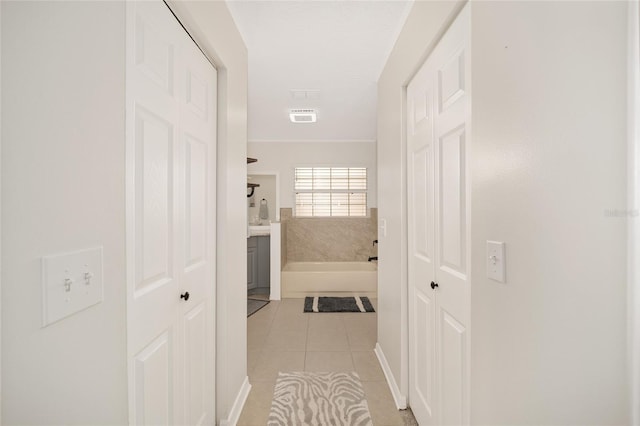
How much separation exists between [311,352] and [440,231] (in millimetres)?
1761

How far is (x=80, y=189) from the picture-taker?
0.66 metres

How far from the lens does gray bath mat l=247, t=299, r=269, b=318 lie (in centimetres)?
370

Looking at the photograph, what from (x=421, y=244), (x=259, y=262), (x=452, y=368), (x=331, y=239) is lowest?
(x=259, y=262)

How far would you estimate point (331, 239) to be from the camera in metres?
5.31

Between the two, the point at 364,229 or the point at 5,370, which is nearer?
the point at 5,370

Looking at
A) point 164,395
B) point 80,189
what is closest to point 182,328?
point 164,395

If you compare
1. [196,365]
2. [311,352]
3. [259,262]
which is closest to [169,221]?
[196,365]

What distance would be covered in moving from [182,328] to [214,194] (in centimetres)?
67

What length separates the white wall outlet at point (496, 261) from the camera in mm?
878

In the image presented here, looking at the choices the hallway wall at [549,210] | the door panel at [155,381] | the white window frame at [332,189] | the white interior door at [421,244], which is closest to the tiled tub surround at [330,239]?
the white window frame at [332,189]

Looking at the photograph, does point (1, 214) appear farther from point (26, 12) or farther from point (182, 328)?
point (182, 328)

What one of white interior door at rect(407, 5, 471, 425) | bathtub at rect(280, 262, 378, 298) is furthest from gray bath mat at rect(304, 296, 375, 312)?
white interior door at rect(407, 5, 471, 425)

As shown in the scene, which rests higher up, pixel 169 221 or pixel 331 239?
pixel 169 221

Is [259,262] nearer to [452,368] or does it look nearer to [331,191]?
[331,191]
